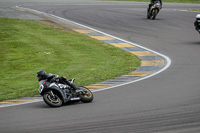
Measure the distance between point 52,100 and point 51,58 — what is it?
8.60 meters

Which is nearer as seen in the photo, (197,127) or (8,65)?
(197,127)

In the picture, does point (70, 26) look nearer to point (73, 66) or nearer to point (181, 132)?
point (73, 66)

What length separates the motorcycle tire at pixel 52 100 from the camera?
10.3 metres

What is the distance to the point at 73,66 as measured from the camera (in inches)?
672

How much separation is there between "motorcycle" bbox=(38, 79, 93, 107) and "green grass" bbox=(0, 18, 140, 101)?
211 cm

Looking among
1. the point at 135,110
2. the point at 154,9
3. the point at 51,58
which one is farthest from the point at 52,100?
the point at 154,9

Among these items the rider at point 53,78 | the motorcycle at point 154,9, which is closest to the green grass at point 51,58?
the rider at point 53,78

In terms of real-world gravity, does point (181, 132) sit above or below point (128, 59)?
above

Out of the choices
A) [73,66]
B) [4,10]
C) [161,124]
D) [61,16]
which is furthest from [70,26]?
[161,124]

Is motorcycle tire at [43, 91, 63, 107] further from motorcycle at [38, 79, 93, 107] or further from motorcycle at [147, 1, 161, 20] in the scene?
motorcycle at [147, 1, 161, 20]

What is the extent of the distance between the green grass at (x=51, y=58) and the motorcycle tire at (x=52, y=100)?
7.45ft

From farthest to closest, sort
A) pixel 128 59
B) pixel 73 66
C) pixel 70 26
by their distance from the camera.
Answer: pixel 70 26
pixel 128 59
pixel 73 66

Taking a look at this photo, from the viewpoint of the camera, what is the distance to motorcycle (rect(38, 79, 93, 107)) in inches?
409

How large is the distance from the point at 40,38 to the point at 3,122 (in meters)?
14.9
